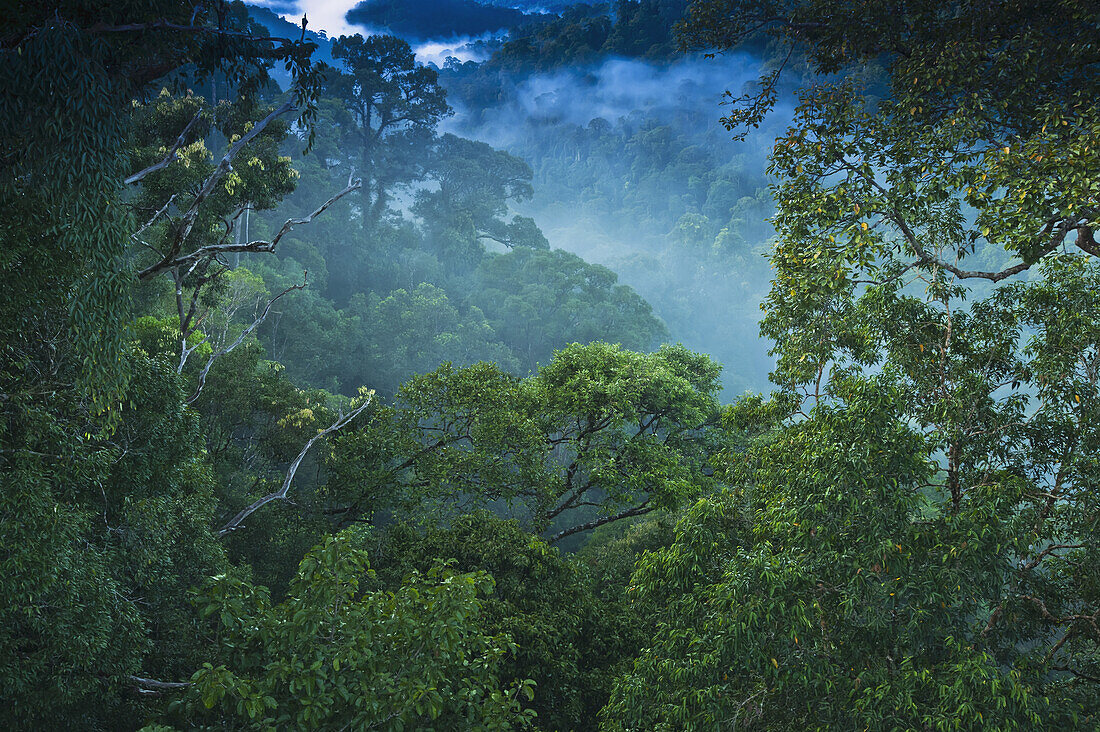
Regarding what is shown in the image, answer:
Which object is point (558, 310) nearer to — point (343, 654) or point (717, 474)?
point (717, 474)

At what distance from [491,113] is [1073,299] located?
87385 millimetres

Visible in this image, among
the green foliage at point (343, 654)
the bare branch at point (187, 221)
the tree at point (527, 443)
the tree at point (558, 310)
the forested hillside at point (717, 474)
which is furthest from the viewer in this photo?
the tree at point (558, 310)

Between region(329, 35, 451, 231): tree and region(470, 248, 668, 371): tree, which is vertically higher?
region(329, 35, 451, 231): tree

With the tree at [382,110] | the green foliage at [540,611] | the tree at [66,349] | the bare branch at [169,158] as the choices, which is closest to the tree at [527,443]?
the green foliage at [540,611]

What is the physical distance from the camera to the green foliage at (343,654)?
4184 mm

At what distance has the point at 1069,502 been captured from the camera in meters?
5.31

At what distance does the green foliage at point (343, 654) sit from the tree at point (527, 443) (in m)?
7.60

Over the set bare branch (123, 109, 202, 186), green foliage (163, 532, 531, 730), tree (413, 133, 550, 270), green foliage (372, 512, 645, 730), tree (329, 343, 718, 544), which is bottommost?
green foliage (163, 532, 531, 730)

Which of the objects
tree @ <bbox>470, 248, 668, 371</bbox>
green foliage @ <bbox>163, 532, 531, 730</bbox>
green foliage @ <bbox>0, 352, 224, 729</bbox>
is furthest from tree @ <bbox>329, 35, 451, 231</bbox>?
green foliage @ <bbox>163, 532, 531, 730</bbox>

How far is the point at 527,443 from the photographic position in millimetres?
13000

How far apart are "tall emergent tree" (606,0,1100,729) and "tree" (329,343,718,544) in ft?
19.1

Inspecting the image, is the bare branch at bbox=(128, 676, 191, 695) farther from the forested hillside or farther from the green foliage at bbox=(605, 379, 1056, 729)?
the green foliage at bbox=(605, 379, 1056, 729)

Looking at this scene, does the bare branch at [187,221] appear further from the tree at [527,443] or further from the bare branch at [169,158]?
the tree at [527,443]

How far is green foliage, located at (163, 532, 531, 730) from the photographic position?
13.7 ft
